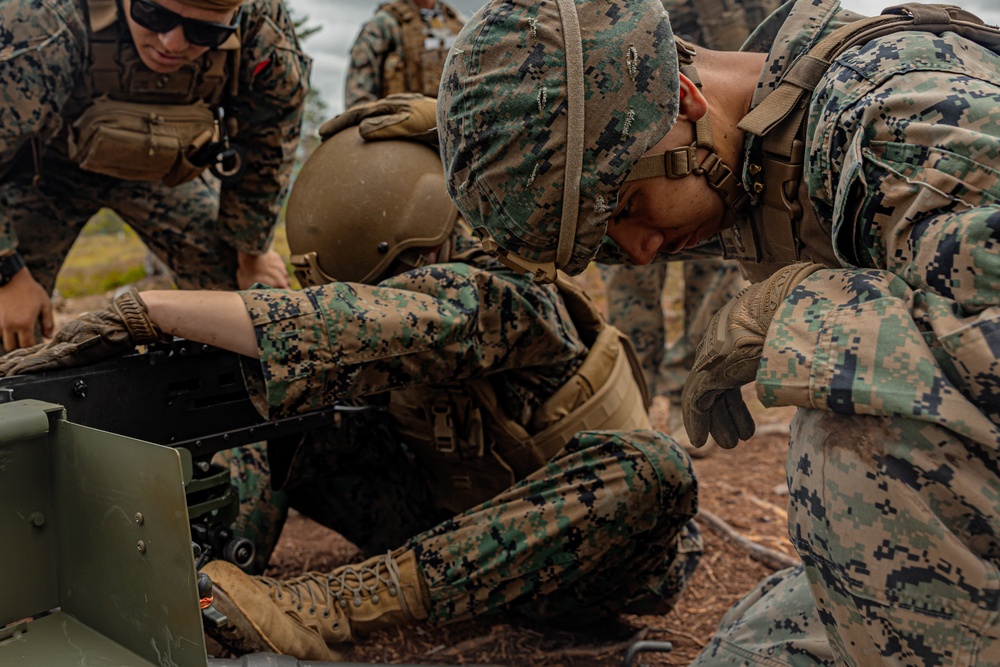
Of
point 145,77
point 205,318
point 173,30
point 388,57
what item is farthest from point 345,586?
point 388,57

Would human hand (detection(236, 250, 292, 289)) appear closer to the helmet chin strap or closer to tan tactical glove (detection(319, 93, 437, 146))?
tan tactical glove (detection(319, 93, 437, 146))

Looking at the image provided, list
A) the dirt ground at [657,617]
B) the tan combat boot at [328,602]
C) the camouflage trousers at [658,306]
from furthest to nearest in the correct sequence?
the camouflage trousers at [658,306] < the dirt ground at [657,617] < the tan combat boot at [328,602]

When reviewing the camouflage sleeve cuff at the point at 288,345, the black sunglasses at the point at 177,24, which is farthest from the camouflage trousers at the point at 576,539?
the black sunglasses at the point at 177,24

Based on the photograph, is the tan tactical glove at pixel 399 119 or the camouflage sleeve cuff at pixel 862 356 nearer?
the camouflage sleeve cuff at pixel 862 356

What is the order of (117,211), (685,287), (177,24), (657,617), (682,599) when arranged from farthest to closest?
1. (685,287)
2. (117,211)
3. (177,24)
4. (682,599)
5. (657,617)

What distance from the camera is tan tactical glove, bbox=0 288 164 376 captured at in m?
2.21

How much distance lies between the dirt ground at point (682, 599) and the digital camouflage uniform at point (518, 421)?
0.11 meters

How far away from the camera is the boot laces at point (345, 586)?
104 inches

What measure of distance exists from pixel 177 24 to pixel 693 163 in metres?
2.43

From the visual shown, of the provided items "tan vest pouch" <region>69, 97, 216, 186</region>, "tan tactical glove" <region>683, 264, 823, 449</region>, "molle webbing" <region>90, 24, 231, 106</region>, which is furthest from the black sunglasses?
"tan tactical glove" <region>683, 264, 823, 449</region>

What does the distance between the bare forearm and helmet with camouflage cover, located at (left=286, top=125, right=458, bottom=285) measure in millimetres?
652

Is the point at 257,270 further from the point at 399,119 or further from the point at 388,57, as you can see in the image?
the point at 388,57

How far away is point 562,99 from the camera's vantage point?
6.38ft

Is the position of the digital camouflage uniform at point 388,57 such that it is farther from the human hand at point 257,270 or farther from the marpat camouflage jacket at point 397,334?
the marpat camouflage jacket at point 397,334
